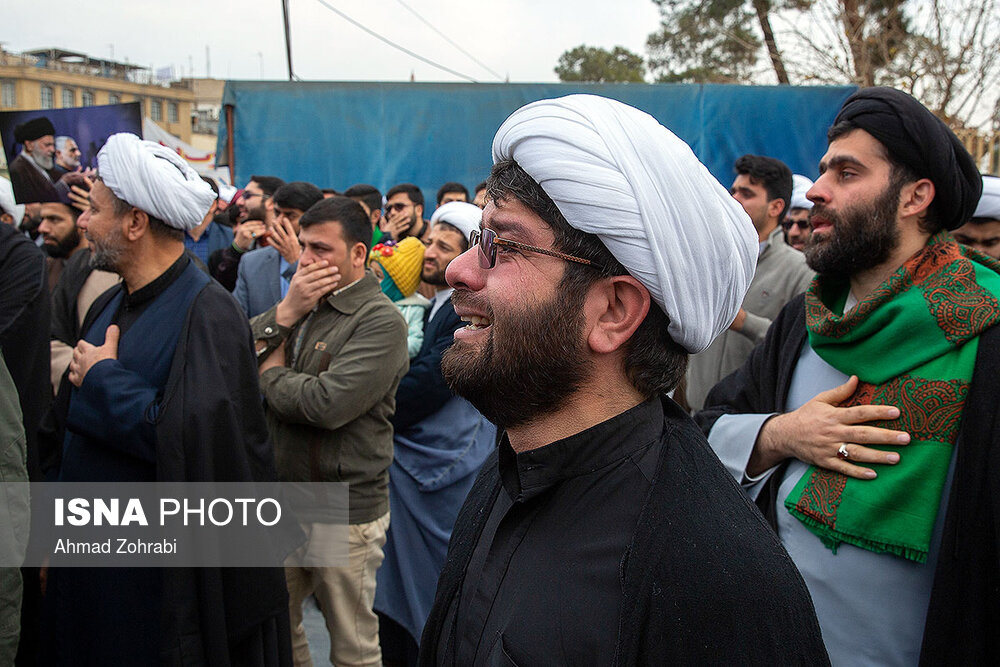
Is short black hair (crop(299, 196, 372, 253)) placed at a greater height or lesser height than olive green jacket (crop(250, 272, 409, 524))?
greater

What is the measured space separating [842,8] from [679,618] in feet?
39.3

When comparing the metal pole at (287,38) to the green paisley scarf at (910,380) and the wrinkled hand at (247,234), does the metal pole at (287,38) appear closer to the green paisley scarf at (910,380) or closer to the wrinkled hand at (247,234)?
the wrinkled hand at (247,234)

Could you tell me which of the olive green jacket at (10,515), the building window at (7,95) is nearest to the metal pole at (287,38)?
the olive green jacket at (10,515)

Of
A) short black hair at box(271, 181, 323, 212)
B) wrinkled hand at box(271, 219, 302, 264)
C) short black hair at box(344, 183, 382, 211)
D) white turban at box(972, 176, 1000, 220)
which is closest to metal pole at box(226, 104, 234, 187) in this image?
short black hair at box(344, 183, 382, 211)

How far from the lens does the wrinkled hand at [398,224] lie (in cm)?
682

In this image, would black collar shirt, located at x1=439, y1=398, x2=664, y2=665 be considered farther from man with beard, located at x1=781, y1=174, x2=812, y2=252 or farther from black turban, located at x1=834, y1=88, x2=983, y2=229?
man with beard, located at x1=781, y1=174, x2=812, y2=252

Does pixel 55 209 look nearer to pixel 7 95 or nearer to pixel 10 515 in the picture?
pixel 10 515

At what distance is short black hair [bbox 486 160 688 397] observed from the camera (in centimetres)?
147

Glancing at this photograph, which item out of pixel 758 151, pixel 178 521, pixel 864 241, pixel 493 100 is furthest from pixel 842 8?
pixel 178 521

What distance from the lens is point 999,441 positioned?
1851 millimetres

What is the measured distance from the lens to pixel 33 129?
17.6ft

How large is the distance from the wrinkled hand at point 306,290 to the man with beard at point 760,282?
1.99 m

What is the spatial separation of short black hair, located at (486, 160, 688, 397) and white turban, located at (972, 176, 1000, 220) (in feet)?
7.72

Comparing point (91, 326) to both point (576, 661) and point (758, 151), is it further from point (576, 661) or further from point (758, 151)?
point (758, 151)
